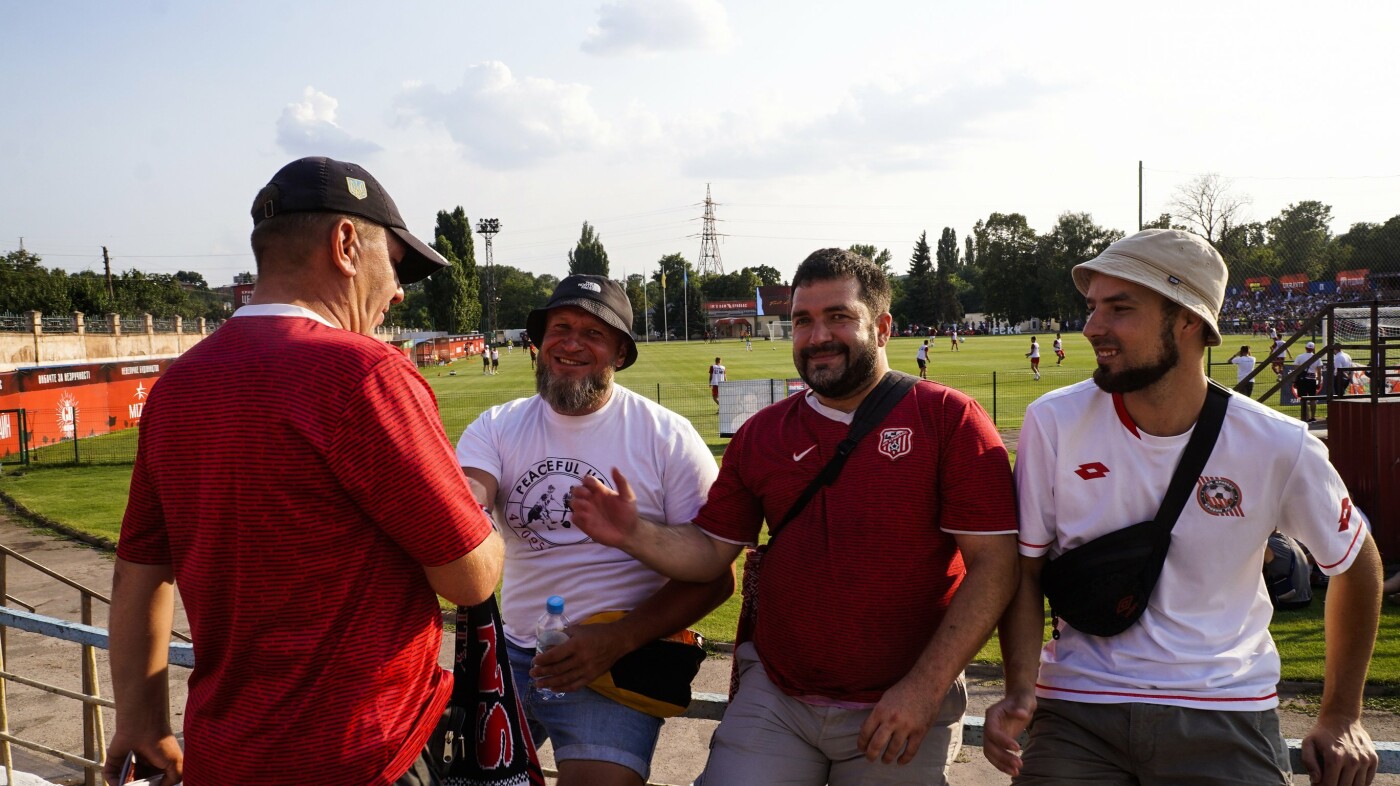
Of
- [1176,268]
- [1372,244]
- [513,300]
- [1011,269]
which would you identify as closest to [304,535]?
[1176,268]

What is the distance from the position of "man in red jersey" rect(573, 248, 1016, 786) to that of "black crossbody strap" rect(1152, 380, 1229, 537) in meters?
0.42

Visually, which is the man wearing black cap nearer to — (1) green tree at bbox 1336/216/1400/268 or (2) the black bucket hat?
(2) the black bucket hat

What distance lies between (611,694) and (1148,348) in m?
1.96

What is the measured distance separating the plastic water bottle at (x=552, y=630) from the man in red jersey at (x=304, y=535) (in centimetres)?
88

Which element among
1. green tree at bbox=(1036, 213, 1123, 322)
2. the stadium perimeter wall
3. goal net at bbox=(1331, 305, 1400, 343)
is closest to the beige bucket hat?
goal net at bbox=(1331, 305, 1400, 343)

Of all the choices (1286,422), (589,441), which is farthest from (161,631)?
(1286,422)

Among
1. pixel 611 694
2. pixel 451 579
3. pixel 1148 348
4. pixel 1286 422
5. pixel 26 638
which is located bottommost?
pixel 26 638

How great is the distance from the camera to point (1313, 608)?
323 inches

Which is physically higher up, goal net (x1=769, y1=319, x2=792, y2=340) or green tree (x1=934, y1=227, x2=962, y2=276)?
green tree (x1=934, y1=227, x2=962, y2=276)

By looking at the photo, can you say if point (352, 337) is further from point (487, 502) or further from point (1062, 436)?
point (1062, 436)

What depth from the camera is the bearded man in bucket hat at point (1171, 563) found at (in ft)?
8.16

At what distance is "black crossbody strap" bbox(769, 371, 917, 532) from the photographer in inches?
109

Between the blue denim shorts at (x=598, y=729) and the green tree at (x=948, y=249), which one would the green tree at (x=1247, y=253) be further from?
the green tree at (x=948, y=249)

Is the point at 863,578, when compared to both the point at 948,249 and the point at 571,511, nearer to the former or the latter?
the point at 571,511
